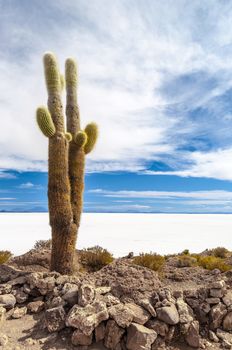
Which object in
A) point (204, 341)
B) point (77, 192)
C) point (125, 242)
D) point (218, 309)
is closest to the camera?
point (204, 341)

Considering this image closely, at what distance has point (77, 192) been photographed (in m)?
9.63

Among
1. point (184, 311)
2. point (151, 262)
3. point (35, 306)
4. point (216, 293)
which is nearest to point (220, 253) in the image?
point (151, 262)

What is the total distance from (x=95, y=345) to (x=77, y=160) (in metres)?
5.18

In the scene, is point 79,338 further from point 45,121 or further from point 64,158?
point 45,121

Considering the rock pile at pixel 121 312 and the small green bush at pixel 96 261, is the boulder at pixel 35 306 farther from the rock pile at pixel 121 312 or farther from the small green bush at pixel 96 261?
the small green bush at pixel 96 261

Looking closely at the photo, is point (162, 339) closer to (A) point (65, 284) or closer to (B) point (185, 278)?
(A) point (65, 284)

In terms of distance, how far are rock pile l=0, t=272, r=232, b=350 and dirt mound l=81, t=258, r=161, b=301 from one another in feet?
0.33

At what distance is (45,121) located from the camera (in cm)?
894

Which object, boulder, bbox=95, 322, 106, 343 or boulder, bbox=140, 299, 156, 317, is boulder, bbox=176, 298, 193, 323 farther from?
boulder, bbox=95, 322, 106, 343

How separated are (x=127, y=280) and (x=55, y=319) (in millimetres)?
1949

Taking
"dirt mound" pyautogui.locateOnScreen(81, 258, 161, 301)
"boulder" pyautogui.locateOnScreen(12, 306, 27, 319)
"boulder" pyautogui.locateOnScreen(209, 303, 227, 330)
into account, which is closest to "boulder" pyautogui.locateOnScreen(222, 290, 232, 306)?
"boulder" pyautogui.locateOnScreen(209, 303, 227, 330)

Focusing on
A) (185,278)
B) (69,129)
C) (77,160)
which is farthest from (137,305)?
(69,129)

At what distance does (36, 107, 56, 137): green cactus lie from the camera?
8906mm

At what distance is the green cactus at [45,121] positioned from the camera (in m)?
8.91
